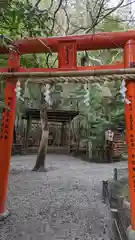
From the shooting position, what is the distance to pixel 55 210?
3.50m

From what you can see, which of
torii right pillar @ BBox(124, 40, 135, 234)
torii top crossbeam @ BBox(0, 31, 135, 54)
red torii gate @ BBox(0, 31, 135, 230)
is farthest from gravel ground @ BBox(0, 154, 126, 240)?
torii top crossbeam @ BBox(0, 31, 135, 54)

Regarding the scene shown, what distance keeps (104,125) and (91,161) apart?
184cm

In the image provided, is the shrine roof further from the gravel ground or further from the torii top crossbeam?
the torii top crossbeam

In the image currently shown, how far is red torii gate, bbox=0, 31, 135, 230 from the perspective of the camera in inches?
101

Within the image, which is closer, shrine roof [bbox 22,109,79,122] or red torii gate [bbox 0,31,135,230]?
red torii gate [bbox 0,31,135,230]

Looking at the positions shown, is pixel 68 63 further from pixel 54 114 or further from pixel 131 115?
pixel 54 114

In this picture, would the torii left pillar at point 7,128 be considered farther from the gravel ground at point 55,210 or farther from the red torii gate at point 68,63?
the gravel ground at point 55,210

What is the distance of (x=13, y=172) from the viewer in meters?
6.63

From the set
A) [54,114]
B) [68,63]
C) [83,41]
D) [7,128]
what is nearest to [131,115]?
[68,63]

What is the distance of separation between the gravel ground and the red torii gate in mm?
423

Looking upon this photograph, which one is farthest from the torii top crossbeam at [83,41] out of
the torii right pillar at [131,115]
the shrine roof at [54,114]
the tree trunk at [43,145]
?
the shrine roof at [54,114]

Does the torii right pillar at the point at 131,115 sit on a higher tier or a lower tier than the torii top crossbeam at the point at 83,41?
lower

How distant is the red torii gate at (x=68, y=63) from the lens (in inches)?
101

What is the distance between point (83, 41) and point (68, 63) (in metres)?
0.40
